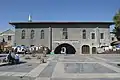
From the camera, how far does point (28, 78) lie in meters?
14.3

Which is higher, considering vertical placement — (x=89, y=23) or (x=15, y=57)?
(x=89, y=23)

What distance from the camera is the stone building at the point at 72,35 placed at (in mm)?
A: 59469

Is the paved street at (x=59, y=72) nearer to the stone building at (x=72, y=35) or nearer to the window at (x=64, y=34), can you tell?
the stone building at (x=72, y=35)

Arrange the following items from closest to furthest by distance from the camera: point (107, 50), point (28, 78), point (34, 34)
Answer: point (28, 78) → point (107, 50) → point (34, 34)

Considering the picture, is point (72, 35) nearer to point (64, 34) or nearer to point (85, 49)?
point (64, 34)

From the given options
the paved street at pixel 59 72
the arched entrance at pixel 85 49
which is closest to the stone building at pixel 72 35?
the arched entrance at pixel 85 49

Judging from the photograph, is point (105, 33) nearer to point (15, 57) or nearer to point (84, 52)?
point (84, 52)

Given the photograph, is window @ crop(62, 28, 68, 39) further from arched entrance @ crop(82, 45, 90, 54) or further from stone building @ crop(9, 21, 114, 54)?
arched entrance @ crop(82, 45, 90, 54)

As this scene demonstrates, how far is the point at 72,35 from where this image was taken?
197 feet

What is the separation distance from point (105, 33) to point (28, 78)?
47.5 metres

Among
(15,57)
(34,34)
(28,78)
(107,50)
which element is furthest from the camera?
(34,34)

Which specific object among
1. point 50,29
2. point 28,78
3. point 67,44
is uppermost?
point 50,29

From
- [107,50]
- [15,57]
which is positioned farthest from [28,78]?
[107,50]

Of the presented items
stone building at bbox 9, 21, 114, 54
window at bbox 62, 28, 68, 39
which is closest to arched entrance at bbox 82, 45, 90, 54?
stone building at bbox 9, 21, 114, 54
